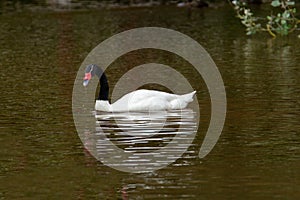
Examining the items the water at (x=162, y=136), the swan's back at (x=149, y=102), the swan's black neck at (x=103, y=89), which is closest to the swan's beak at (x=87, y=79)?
the swan's black neck at (x=103, y=89)

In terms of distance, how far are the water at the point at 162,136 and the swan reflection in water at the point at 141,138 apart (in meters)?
0.10

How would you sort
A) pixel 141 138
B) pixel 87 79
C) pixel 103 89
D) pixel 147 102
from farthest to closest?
pixel 87 79, pixel 103 89, pixel 147 102, pixel 141 138

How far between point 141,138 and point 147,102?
2.44 metres

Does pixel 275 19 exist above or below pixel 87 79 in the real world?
above

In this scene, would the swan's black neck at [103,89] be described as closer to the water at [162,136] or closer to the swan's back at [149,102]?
the swan's back at [149,102]

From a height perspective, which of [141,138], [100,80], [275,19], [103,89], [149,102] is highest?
[275,19]

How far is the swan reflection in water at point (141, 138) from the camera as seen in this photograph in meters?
13.0

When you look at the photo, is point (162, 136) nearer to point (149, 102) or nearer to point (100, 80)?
point (149, 102)

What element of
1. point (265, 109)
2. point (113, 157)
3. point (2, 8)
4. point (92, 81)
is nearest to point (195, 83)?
point (92, 81)

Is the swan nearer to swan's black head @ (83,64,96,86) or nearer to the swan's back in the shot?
the swan's back

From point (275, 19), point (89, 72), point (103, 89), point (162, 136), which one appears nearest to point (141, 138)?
point (162, 136)

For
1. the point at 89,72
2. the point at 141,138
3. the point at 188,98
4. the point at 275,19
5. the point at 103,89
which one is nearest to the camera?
the point at 141,138

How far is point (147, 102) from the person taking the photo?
1703 cm

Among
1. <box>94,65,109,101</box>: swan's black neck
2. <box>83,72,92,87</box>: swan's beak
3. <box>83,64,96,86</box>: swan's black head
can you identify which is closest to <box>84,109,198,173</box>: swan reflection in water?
<box>94,65,109,101</box>: swan's black neck
